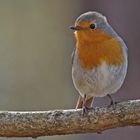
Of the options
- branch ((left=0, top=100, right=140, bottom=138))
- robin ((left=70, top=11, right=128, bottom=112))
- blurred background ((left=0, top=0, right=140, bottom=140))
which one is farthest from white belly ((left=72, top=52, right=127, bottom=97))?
blurred background ((left=0, top=0, right=140, bottom=140))

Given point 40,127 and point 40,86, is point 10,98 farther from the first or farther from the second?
point 40,127

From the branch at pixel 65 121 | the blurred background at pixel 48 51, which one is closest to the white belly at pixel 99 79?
the branch at pixel 65 121

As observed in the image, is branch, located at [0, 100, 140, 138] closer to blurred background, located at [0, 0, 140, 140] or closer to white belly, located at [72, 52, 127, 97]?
white belly, located at [72, 52, 127, 97]

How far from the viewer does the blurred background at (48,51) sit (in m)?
7.72

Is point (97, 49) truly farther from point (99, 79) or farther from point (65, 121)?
point (65, 121)

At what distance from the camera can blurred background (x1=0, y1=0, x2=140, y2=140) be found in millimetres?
7723

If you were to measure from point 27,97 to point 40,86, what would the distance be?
2.19 ft

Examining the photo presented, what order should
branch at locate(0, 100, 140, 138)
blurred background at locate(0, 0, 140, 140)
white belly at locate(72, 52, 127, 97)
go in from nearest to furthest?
branch at locate(0, 100, 140, 138), white belly at locate(72, 52, 127, 97), blurred background at locate(0, 0, 140, 140)

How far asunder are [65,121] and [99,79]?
16.7 inches

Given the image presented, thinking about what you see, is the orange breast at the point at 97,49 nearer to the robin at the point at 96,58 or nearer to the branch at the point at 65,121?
the robin at the point at 96,58

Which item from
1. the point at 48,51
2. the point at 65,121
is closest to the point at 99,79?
the point at 65,121

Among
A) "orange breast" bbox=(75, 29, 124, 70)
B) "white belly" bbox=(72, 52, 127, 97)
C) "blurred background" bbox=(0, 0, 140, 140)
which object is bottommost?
"blurred background" bbox=(0, 0, 140, 140)

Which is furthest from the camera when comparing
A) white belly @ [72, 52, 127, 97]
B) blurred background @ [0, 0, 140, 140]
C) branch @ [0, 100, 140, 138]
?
blurred background @ [0, 0, 140, 140]

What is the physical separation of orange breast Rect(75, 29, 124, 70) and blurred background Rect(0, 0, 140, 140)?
261 cm
